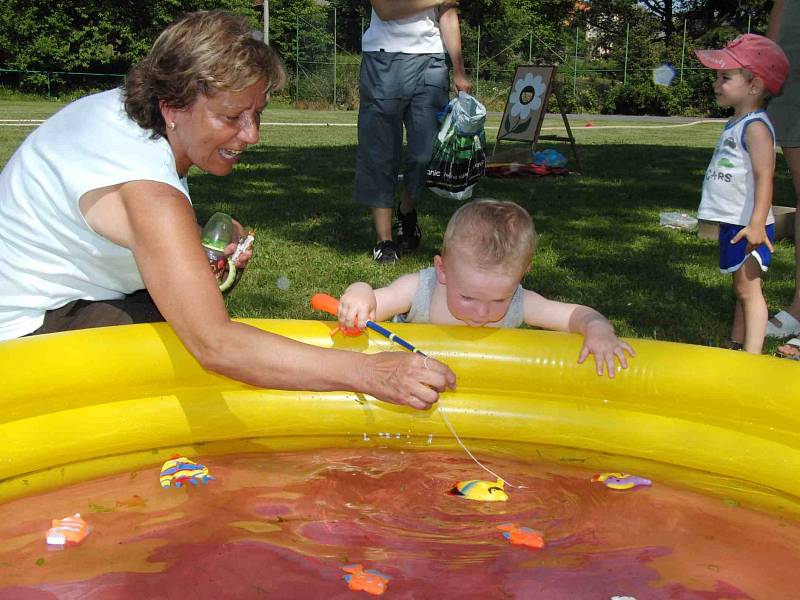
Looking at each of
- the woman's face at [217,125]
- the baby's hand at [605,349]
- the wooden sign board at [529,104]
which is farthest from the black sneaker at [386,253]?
the wooden sign board at [529,104]

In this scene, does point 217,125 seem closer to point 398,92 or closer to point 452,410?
point 452,410

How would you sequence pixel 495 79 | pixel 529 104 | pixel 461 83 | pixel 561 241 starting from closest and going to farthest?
pixel 461 83, pixel 561 241, pixel 529 104, pixel 495 79

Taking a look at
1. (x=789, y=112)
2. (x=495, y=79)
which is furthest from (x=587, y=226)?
(x=495, y=79)

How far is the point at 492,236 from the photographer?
8.89 ft

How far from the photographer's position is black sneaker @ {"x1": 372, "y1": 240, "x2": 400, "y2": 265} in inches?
193

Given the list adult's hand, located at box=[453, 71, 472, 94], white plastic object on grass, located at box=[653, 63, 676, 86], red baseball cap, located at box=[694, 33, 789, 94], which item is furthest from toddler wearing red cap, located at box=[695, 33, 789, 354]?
white plastic object on grass, located at box=[653, 63, 676, 86]

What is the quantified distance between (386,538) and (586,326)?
0.98 meters

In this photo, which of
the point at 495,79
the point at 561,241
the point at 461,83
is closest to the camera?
the point at 461,83

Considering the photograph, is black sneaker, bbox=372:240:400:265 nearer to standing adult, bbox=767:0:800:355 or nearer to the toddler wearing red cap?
the toddler wearing red cap

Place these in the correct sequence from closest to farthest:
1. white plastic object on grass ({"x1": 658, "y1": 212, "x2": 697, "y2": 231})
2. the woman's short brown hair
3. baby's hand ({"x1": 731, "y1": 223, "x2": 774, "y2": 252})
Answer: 1. the woman's short brown hair
2. baby's hand ({"x1": 731, "y1": 223, "x2": 774, "y2": 252})
3. white plastic object on grass ({"x1": 658, "y1": 212, "x2": 697, "y2": 231})

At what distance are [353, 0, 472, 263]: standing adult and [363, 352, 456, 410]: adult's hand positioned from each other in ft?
9.33

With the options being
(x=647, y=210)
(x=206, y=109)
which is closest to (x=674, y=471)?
(x=206, y=109)

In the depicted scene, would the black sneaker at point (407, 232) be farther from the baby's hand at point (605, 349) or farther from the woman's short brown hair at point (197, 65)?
the woman's short brown hair at point (197, 65)

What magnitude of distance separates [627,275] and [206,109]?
2.94 metres
